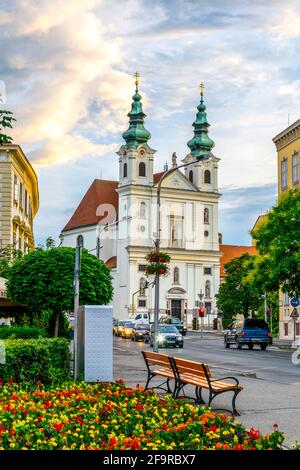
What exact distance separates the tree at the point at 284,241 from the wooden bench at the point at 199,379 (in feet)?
91.4

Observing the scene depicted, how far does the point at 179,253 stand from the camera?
12669cm

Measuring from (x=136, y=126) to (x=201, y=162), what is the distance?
11.9 m

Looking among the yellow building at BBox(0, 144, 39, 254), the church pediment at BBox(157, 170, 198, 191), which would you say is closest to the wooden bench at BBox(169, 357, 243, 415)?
the yellow building at BBox(0, 144, 39, 254)

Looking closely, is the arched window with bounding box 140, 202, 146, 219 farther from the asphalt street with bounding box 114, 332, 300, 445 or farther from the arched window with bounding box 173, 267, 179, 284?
the asphalt street with bounding box 114, 332, 300, 445

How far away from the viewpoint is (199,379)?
16.0 m

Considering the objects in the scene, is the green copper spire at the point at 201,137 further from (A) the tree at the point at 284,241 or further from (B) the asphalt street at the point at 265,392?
(B) the asphalt street at the point at 265,392

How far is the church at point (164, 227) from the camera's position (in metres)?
122

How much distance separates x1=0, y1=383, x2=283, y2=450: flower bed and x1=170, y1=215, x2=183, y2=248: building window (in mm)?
112259

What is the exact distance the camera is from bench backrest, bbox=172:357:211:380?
48.7 feet

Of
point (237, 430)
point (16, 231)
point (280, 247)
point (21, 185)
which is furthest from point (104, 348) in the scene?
point (21, 185)

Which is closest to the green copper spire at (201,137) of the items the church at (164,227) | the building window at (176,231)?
the church at (164,227)

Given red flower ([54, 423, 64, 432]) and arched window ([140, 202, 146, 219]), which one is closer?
red flower ([54, 423, 64, 432])

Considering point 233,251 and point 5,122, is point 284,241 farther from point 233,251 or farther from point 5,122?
point 233,251
